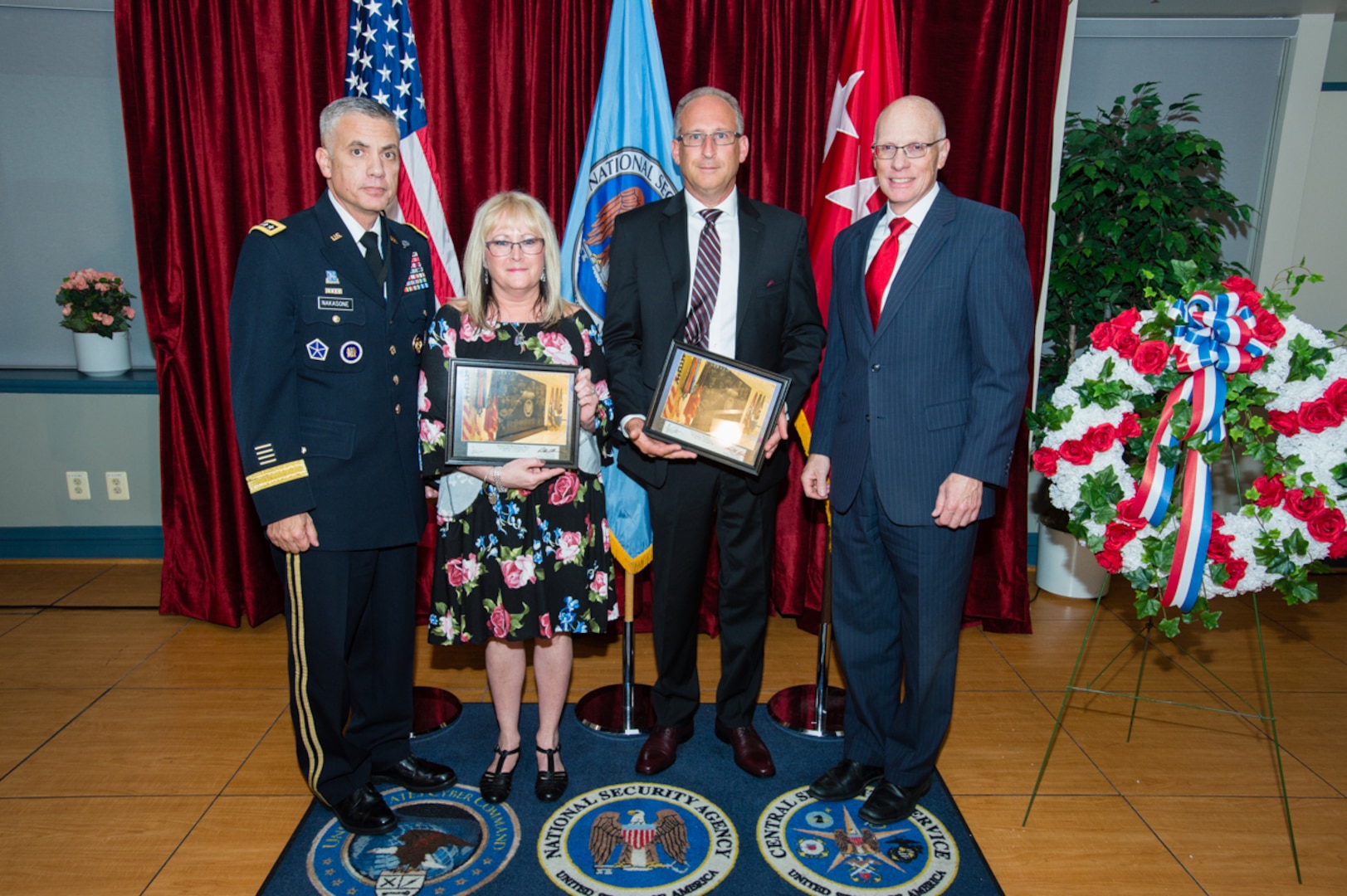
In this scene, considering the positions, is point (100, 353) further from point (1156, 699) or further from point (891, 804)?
point (1156, 699)

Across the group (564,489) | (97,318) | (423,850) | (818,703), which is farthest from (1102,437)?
(97,318)

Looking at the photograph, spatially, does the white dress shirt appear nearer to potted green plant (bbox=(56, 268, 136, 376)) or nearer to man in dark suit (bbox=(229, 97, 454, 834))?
man in dark suit (bbox=(229, 97, 454, 834))

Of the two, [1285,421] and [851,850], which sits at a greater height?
[1285,421]

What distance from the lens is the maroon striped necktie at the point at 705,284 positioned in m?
2.46

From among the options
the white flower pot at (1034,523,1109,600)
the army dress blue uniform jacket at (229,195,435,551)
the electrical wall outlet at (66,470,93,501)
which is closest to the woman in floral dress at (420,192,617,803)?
the army dress blue uniform jacket at (229,195,435,551)

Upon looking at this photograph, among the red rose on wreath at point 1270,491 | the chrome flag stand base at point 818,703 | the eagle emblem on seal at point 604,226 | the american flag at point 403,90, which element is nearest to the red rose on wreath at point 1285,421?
the red rose on wreath at point 1270,491

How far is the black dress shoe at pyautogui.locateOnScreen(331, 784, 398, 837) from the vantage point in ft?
7.64

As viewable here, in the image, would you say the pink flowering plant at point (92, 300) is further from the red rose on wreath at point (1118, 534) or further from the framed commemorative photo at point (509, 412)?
the red rose on wreath at point (1118, 534)

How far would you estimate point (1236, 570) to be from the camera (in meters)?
2.16

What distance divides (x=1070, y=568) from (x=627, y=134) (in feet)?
9.57

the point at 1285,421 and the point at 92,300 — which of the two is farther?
the point at 92,300

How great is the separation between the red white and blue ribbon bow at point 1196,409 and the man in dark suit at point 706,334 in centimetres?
95

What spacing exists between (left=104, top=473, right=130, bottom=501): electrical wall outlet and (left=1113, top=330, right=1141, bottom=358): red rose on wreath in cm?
450

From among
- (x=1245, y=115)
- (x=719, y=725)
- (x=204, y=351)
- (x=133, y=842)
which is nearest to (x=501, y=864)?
(x=719, y=725)
